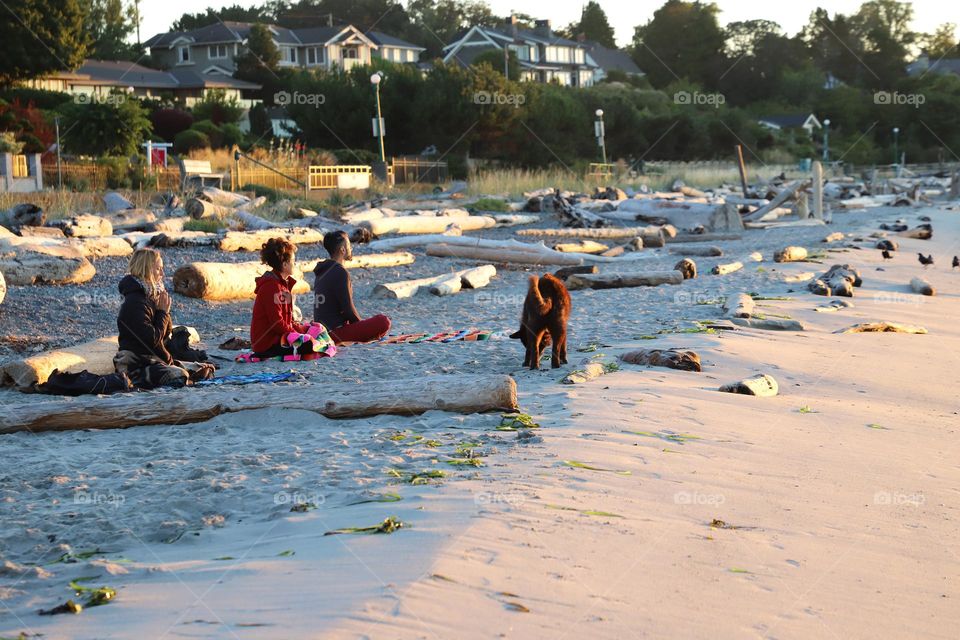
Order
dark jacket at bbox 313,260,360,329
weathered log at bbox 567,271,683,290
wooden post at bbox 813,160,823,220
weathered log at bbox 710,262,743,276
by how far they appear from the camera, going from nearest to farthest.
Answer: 1. dark jacket at bbox 313,260,360,329
2. weathered log at bbox 567,271,683,290
3. weathered log at bbox 710,262,743,276
4. wooden post at bbox 813,160,823,220

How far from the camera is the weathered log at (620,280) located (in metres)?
14.7

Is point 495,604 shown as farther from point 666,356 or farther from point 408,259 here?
point 408,259

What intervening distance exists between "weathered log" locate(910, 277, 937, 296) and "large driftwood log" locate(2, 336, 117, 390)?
34.7 feet

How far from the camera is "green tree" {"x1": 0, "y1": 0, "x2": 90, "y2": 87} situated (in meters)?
38.2

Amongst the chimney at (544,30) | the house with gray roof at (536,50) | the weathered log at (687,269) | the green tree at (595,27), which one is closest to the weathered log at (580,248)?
the weathered log at (687,269)

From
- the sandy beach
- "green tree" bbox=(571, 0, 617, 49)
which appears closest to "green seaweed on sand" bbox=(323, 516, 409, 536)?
the sandy beach

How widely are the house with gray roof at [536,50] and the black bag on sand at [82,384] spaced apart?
7355 cm

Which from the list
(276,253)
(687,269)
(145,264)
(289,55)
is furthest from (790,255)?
(289,55)

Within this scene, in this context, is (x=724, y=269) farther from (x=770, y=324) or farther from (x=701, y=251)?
(x=770, y=324)

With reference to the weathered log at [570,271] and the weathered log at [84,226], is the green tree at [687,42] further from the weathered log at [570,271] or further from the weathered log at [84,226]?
the weathered log at [570,271]

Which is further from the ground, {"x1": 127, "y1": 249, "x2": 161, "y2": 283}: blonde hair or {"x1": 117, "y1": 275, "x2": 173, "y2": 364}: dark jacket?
{"x1": 127, "y1": 249, "x2": 161, "y2": 283}: blonde hair

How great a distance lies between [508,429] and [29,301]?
7632mm

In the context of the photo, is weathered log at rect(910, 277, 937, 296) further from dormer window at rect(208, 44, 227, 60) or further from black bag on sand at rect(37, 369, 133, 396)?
dormer window at rect(208, 44, 227, 60)

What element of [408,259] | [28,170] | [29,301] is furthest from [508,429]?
[28,170]
